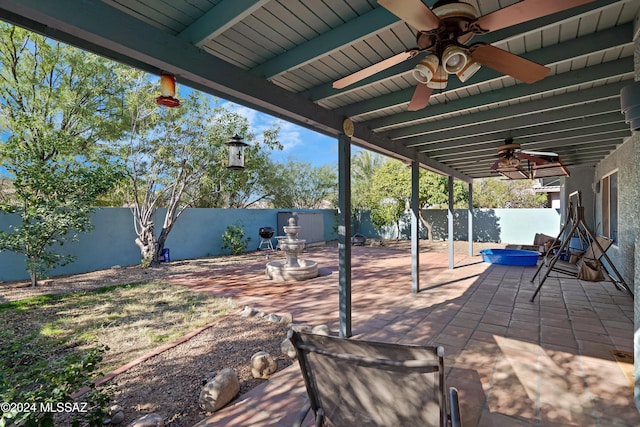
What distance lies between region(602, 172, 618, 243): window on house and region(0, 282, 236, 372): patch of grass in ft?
23.8

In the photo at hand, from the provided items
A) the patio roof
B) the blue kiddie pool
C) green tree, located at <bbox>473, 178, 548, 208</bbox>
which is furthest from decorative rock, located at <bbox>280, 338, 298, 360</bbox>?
green tree, located at <bbox>473, 178, 548, 208</bbox>

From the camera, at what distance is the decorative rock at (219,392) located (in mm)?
2088

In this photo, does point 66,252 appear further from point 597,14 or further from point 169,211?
point 597,14

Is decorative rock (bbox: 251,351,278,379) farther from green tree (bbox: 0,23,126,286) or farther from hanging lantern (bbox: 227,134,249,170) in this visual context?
green tree (bbox: 0,23,126,286)

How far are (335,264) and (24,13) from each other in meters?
7.29

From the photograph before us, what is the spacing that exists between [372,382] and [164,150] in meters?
8.02

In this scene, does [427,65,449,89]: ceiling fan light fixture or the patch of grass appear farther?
the patch of grass

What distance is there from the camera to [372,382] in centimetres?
119

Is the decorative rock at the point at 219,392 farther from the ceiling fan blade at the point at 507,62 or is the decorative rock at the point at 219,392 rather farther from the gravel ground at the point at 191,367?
the ceiling fan blade at the point at 507,62

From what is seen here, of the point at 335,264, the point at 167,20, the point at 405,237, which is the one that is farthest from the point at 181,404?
the point at 405,237

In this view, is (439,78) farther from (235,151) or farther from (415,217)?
(235,151)

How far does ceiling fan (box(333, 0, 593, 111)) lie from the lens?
130 centimetres

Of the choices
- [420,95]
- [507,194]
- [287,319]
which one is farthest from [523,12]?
[507,194]

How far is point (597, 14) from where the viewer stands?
6.18ft
